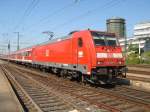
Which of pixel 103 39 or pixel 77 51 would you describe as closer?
pixel 103 39

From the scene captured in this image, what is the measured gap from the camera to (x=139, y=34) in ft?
419

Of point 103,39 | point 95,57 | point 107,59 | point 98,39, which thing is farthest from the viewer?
point 103,39

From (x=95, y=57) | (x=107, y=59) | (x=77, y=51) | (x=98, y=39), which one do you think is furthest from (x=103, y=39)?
(x=77, y=51)

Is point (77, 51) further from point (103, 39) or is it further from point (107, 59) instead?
point (107, 59)

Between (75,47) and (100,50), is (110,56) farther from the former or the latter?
(75,47)

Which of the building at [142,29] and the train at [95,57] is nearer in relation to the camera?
the train at [95,57]

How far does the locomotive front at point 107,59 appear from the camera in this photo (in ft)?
51.7

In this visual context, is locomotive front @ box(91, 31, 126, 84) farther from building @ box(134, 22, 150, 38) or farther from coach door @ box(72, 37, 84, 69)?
building @ box(134, 22, 150, 38)

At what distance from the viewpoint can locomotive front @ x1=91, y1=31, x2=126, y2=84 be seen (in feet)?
51.7

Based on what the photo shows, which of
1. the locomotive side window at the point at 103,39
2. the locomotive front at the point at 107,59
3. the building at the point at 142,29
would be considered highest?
the building at the point at 142,29

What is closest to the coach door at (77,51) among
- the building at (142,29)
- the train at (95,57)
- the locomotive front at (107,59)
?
the train at (95,57)

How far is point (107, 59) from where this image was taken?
1606 centimetres

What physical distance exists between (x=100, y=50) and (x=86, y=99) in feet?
14.9

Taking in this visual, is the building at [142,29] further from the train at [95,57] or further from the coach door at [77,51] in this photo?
the coach door at [77,51]
